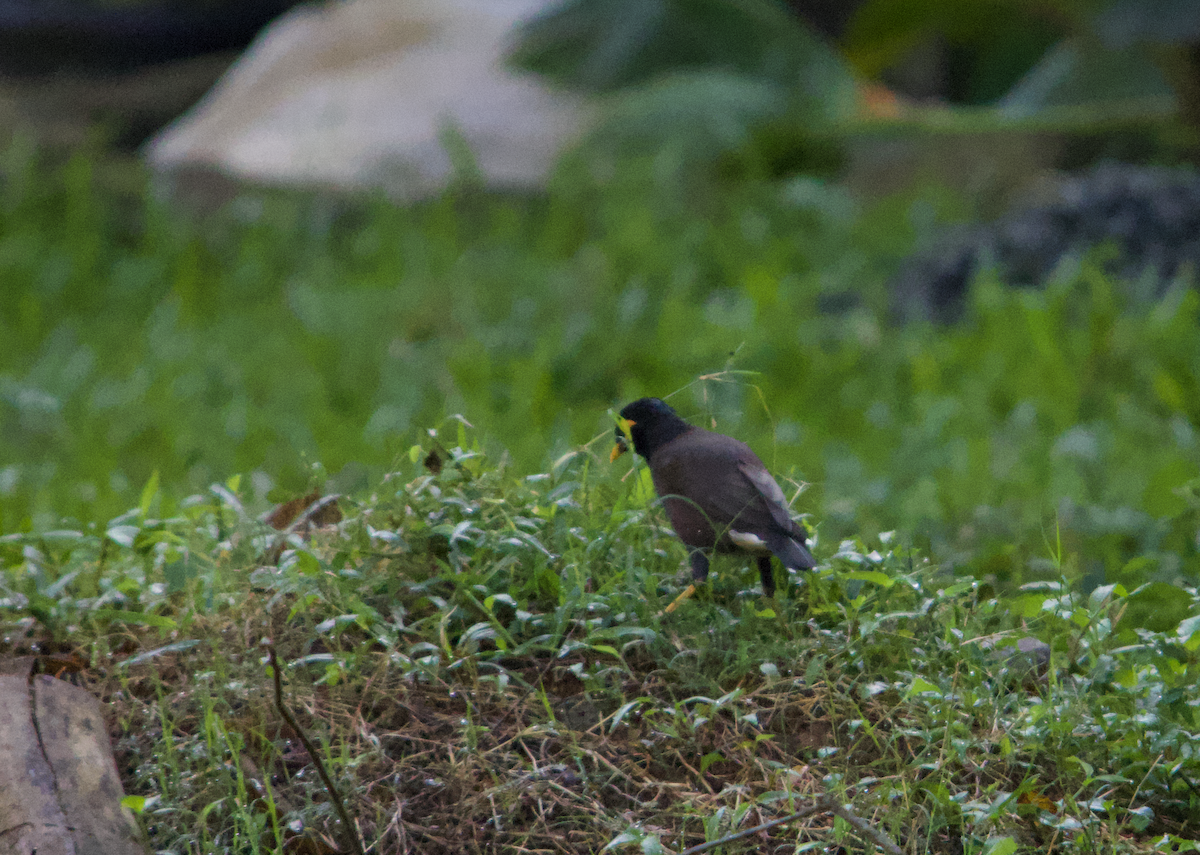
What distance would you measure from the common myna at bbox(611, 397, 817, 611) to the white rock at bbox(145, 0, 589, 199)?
18.0ft

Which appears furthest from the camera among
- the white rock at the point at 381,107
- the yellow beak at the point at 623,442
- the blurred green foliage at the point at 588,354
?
the white rock at the point at 381,107

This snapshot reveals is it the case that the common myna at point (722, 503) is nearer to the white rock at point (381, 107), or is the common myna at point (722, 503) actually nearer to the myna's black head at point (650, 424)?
the myna's black head at point (650, 424)

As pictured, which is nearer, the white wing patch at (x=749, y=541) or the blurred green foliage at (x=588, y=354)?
the white wing patch at (x=749, y=541)

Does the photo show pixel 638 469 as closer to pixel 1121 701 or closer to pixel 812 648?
pixel 812 648

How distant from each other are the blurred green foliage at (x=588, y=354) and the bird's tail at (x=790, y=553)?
532 millimetres

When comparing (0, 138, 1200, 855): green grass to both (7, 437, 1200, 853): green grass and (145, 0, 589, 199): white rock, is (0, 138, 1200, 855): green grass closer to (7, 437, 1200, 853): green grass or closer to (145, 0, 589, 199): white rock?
(7, 437, 1200, 853): green grass

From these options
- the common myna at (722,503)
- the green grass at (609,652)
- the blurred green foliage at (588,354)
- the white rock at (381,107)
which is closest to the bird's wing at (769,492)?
the common myna at (722,503)

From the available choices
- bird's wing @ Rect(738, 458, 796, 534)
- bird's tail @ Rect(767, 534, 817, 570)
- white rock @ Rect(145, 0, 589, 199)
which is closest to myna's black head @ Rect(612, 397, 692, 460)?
bird's wing @ Rect(738, 458, 796, 534)

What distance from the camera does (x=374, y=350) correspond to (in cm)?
521

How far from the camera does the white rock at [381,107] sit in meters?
7.30

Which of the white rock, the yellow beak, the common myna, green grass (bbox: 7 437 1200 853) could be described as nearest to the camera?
green grass (bbox: 7 437 1200 853)

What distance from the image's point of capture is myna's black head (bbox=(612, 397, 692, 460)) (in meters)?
2.08

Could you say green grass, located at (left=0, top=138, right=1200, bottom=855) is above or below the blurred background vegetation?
above

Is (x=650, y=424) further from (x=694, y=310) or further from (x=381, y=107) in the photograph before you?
(x=381, y=107)
